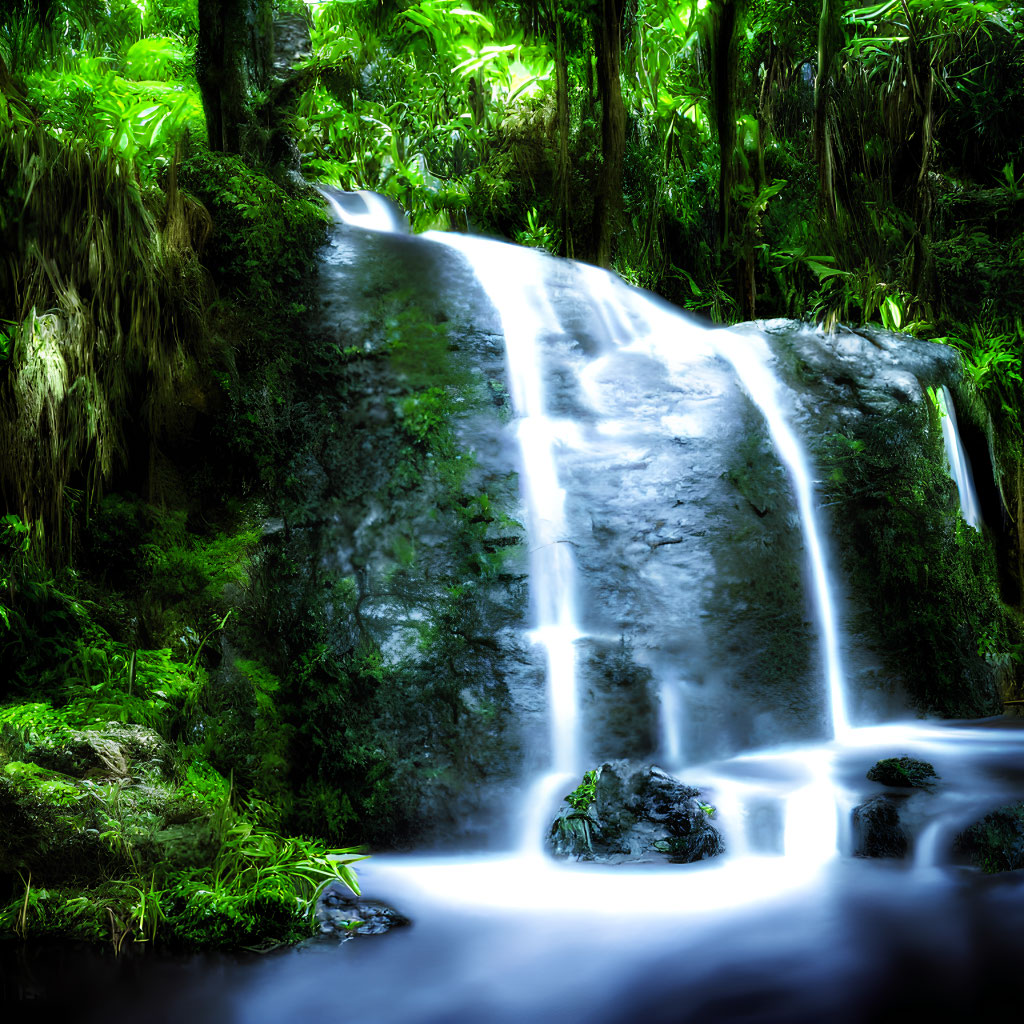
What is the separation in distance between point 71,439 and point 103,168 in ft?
4.82

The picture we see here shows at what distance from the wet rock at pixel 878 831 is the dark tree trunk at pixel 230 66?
5.79 m

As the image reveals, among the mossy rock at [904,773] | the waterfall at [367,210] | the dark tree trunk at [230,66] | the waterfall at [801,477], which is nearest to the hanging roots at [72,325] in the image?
the dark tree trunk at [230,66]

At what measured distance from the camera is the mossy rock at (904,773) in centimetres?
415

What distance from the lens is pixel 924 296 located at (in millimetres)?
8141

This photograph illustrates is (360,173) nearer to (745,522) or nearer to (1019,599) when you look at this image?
(745,522)

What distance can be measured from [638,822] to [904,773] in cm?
135

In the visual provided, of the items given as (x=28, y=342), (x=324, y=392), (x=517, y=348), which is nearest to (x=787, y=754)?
(x=517, y=348)

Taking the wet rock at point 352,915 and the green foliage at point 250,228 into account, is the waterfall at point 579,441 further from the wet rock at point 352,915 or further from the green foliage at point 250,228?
the green foliage at point 250,228

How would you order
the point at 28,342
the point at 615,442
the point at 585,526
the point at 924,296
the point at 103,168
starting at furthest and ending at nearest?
the point at 924,296 → the point at 615,442 → the point at 585,526 → the point at 103,168 → the point at 28,342

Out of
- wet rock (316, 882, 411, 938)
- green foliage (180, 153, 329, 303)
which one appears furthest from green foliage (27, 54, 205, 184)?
wet rock (316, 882, 411, 938)

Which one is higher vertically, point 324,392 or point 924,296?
point 924,296

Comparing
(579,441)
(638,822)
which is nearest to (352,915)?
(638,822)

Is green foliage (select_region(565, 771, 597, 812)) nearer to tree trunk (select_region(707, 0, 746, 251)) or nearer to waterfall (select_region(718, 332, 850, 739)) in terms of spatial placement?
waterfall (select_region(718, 332, 850, 739))

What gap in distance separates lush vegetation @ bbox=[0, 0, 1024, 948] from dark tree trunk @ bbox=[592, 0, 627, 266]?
0.09 feet
